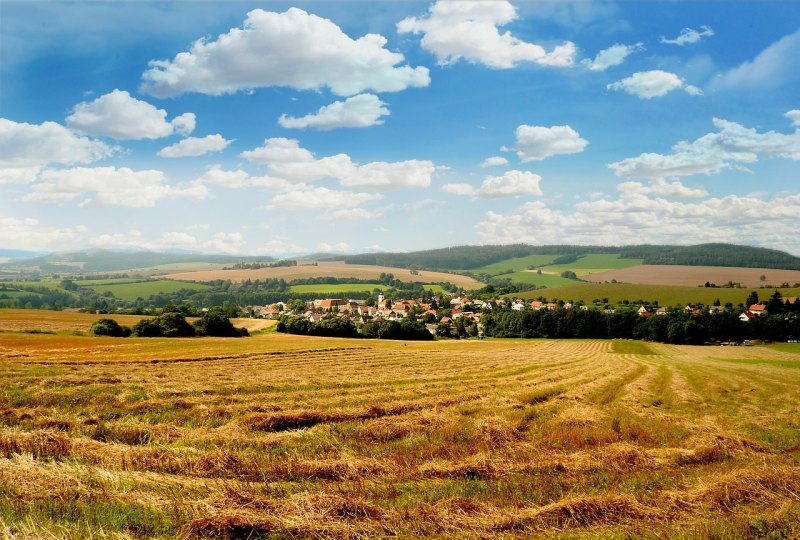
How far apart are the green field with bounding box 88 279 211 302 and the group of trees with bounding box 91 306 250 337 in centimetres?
11959

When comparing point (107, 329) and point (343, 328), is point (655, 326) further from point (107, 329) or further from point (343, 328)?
point (107, 329)

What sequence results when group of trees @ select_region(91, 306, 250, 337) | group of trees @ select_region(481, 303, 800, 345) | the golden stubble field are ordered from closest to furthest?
the golden stubble field, group of trees @ select_region(91, 306, 250, 337), group of trees @ select_region(481, 303, 800, 345)

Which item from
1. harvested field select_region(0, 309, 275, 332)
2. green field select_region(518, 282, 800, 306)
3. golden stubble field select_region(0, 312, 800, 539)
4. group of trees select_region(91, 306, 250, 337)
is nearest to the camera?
golden stubble field select_region(0, 312, 800, 539)

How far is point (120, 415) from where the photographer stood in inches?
423

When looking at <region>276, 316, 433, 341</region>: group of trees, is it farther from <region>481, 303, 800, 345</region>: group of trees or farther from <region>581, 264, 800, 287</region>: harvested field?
<region>581, 264, 800, 287</region>: harvested field

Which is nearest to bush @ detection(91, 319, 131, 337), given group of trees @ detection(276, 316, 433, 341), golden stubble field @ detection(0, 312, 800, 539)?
group of trees @ detection(276, 316, 433, 341)

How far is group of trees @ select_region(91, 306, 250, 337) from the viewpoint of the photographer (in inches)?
2069

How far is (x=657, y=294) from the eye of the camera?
136 metres

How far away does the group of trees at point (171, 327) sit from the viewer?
2069 inches

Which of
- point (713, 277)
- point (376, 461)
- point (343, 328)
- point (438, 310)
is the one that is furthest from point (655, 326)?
point (713, 277)

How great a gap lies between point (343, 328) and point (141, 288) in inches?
5564

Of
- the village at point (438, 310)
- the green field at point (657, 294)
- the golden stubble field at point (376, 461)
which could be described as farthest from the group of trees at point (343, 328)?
the green field at point (657, 294)

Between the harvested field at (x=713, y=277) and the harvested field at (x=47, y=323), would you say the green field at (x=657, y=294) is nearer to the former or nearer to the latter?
the harvested field at (x=713, y=277)

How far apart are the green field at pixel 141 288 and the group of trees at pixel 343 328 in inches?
4566
